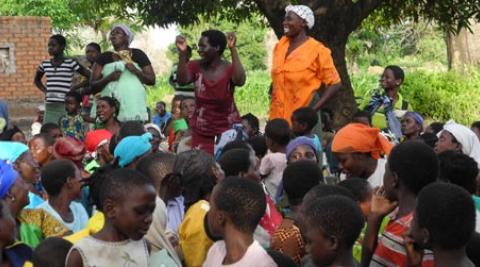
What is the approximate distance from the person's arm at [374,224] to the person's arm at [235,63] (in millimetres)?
3904

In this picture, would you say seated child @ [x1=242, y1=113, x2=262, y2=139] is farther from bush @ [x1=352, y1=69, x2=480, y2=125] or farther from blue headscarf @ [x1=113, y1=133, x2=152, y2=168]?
bush @ [x1=352, y1=69, x2=480, y2=125]

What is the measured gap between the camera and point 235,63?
8.33m

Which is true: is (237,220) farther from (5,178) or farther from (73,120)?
(73,120)

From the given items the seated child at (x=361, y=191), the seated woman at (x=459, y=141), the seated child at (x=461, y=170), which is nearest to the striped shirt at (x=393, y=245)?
the seated child at (x=361, y=191)

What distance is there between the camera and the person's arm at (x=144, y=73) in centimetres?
971

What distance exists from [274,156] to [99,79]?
312 cm

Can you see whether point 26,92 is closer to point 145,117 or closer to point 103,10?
point 103,10

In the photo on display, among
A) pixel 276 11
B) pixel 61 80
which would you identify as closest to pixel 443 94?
pixel 276 11

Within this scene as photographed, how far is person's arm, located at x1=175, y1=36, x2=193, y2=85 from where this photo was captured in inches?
334

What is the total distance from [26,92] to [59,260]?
13.3 m

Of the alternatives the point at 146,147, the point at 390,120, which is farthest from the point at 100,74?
the point at 146,147

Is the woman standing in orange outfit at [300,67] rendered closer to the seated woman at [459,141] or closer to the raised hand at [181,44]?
the raised hand at [181,44]

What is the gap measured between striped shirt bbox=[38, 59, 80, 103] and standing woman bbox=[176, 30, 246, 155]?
3331mm

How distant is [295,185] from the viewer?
537 centimetres
